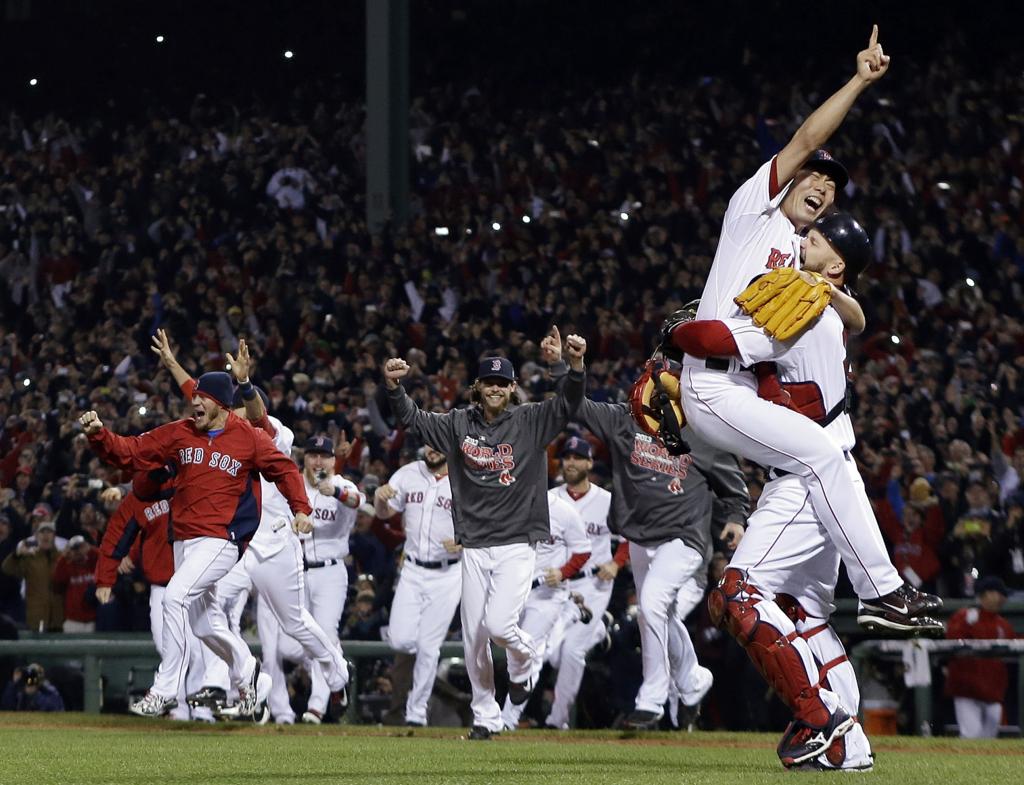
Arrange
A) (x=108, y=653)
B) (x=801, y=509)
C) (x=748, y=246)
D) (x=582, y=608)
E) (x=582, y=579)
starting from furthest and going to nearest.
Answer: (x=108, y=653), (x=582, y=579), (x=582, y=608), (x=748, y=246), (x=801, y=509)

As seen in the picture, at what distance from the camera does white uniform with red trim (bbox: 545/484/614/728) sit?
38.0 ft

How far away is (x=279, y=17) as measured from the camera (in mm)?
28938

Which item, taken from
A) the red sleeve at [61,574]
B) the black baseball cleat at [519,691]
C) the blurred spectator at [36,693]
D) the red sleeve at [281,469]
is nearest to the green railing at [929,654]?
the black baseball cleat at [519,691]

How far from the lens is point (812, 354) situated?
585 centimetres

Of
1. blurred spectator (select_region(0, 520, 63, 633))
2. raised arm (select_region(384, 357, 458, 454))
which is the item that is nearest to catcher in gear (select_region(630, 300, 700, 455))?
raised arm (select_region(384, 357, 458, 454))

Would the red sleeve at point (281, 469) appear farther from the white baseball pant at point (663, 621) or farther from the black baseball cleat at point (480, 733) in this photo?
the white baseball pant at point (663, 621)

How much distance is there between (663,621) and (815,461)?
4369 mm

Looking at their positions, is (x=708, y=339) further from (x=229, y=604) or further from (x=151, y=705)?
(x=229, y=604)

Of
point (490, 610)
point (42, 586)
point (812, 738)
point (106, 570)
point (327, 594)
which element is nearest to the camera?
point (812, 738)

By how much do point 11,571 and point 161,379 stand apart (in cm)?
497

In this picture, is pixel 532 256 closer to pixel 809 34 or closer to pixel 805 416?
pixel 809 34

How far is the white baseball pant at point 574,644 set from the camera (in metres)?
11.6

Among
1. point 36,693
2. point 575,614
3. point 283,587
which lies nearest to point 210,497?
point 283,587

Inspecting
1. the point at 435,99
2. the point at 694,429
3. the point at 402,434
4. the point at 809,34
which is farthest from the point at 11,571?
the point at 809,34
